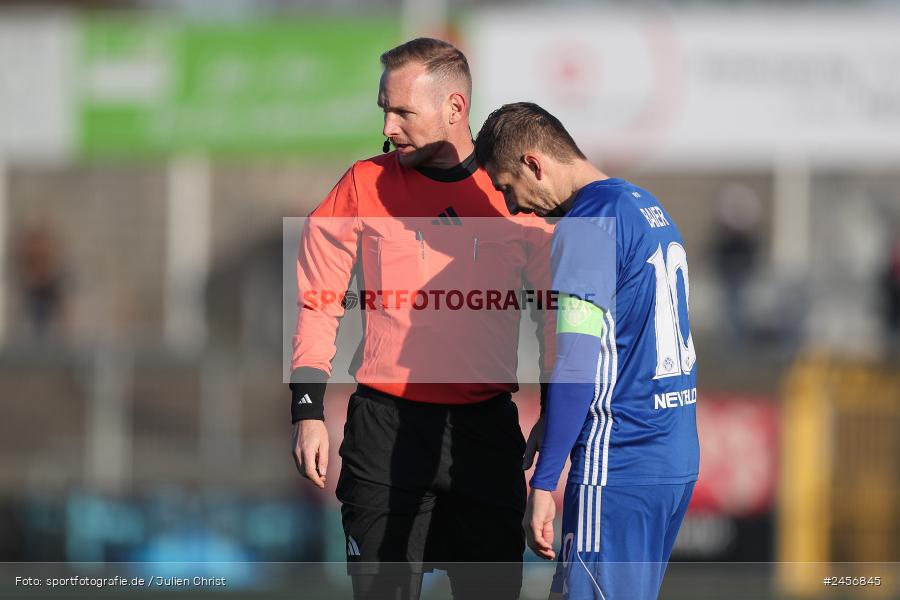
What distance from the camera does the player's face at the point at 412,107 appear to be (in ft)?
13.4

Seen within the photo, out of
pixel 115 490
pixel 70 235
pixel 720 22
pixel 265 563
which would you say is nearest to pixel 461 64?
pixel 265 563

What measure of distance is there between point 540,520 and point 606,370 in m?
0.49

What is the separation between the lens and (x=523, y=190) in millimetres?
3793

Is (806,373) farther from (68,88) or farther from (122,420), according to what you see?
(68,88)

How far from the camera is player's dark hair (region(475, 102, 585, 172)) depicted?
12.3 ft

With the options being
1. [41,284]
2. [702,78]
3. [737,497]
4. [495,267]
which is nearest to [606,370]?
[495,267]

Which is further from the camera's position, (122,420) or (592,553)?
(122,420)

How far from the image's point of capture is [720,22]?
1466 centimetres

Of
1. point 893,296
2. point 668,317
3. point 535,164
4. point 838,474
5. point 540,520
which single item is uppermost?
point 535,164

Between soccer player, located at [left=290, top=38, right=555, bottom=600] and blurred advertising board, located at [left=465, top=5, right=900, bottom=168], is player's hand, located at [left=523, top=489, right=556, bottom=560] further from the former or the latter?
blurred advertising board, located at [left=465, top=5, right=900, bottom=168]

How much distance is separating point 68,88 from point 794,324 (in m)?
8.97

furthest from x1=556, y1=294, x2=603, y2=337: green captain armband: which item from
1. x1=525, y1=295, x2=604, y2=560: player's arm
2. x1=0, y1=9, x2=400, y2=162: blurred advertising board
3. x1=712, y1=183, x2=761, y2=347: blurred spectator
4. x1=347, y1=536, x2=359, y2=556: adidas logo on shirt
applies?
x1=0, y1=9, x2=400, y2=162: blurred advertising board

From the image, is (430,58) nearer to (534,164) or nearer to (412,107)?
(412,107)

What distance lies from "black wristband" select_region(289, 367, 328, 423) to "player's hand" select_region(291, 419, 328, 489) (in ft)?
0.08
